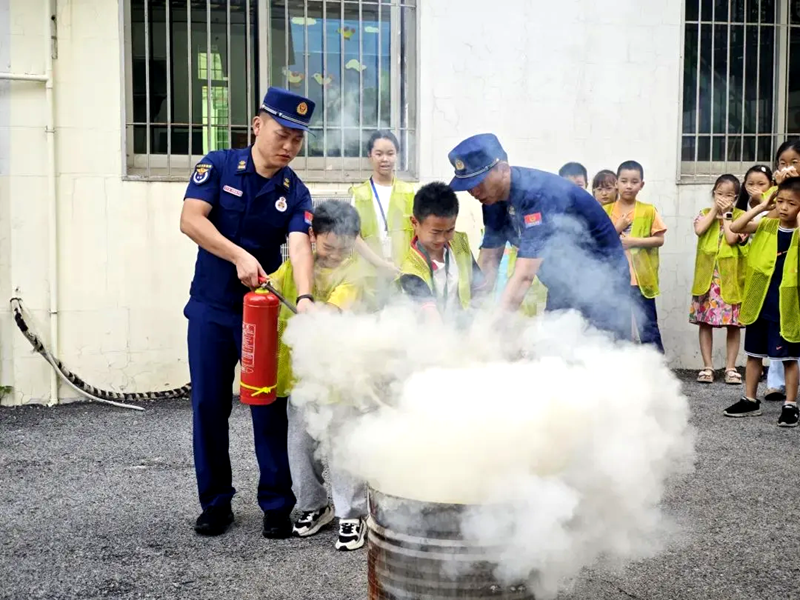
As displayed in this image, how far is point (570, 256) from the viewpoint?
4.83 meters

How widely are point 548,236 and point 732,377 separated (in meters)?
4.65

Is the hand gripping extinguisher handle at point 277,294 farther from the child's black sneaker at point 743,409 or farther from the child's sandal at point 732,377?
the child's sandal at point 732,377

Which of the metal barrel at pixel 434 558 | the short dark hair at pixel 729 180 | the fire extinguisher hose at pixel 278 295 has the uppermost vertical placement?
the short dark hair at pixel 729 180

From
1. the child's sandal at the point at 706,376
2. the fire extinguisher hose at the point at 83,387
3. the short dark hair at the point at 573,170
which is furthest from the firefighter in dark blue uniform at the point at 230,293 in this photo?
the child's sandal at the point at 706,376

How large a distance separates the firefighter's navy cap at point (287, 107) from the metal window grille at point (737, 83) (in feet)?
18.6

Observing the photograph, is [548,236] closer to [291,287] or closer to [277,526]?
[291,287]

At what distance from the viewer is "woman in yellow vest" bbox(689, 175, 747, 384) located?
8.43 metres

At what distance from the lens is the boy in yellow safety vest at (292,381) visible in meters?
4.39

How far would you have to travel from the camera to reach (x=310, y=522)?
457cm

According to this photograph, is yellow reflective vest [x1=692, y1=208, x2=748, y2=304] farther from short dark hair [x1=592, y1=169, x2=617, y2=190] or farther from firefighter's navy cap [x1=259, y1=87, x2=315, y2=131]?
firefighter's navy cap [x1=259, y1=87, x2=315, y2=131]

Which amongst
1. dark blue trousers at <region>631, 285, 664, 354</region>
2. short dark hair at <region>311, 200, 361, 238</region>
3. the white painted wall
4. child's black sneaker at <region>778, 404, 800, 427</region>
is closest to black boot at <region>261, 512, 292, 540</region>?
short dark hair at <region>311, 200, 361, 238</region>

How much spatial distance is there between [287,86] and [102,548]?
4.84 m

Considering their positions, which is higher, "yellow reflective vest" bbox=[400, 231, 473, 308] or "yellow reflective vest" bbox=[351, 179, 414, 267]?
"yellow reflective vest" bbox=[351, 179, 414, 267]

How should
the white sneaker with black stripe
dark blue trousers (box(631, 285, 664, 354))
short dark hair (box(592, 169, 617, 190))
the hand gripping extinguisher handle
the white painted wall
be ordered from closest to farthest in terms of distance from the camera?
the hand gripping extinguisher handle
the white sneaker with black stripe
the white painted wall
dark blue trousers (box(631, 285, 664, 354))
short dark hair (box(592, 169, 617, 190))
